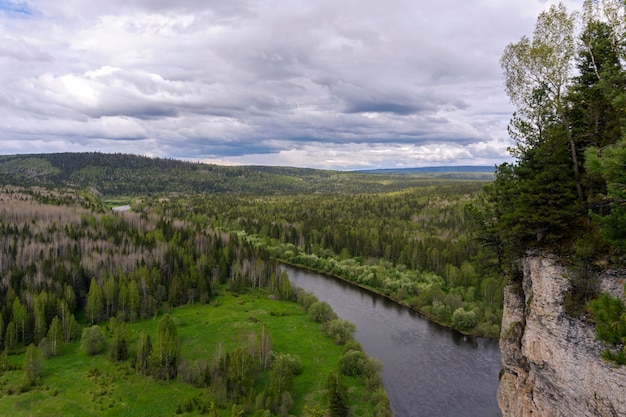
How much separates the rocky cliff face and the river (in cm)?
2316

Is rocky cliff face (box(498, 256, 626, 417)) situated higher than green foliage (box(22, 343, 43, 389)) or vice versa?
rocky cliff face (box(498, 256, 626, 417))

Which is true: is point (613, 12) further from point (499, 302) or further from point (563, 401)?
point (499, 302)

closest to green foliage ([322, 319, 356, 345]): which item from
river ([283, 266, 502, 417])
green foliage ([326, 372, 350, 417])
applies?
river ([283, 266, 502, 417])

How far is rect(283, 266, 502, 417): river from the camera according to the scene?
49.5m

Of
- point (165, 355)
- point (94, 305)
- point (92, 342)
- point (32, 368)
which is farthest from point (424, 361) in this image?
point (94, 305)

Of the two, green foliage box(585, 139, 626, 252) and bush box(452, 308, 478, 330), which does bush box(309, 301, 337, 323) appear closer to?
bush box(452, 308, 478, 330)

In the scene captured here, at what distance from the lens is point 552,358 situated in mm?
21844

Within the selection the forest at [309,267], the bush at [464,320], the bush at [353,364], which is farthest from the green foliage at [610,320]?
the bush at [464,320]

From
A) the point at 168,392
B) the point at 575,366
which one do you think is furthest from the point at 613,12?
the point at 168,392

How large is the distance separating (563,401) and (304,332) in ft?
173

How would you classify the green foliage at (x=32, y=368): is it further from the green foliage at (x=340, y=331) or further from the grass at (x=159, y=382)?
the green foliage at (x=340, y=331)

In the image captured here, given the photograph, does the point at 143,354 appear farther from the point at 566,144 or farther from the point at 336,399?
the point at 566,144

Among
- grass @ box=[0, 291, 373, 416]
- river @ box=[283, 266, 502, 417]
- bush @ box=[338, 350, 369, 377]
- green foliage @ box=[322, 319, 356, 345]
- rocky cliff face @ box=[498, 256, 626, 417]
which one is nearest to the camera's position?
rocky cliff face @ box=[498, 256, 626, 417]

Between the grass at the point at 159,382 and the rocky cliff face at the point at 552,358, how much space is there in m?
25.2
